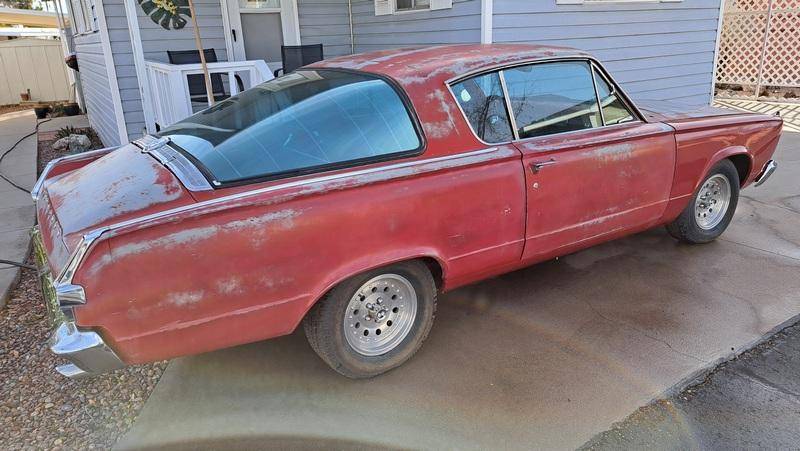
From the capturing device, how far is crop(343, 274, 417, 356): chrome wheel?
288 cm

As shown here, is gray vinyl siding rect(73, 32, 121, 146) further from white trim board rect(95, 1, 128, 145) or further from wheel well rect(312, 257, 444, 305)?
wheel well rect(312, 257, 444, 305)

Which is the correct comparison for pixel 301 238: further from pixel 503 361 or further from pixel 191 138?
pixel 503 361

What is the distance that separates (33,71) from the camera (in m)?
16.7

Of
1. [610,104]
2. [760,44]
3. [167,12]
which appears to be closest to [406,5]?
[167,12]

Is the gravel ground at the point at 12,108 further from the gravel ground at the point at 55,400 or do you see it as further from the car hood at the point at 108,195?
the car hood at the point at 108,195

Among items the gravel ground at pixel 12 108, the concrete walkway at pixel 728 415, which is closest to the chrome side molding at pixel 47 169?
the concrete walkway at pixel 728 415

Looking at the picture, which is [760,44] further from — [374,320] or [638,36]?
[374,320]

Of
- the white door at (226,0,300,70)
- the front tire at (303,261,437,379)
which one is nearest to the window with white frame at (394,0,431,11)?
the white door at (226,0,300,70)

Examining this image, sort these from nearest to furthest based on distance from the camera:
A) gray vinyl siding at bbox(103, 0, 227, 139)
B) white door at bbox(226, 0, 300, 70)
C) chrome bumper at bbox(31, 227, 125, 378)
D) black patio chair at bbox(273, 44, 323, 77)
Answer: chrome bumper at bbox(31, 227, 125, 378)
gray vinyl siding at bbox(103, 0, 227, 139)
black patio chair at bbox(273, 44, 323, 77)
white door at bbox(226, 0, 300, 70)

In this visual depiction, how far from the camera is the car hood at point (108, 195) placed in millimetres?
2318

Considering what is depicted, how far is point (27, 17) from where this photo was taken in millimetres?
19938

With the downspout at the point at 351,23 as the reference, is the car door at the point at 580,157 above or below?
below

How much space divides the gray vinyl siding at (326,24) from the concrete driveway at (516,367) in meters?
5.66

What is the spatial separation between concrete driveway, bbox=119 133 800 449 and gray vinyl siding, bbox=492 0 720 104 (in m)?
3.22
